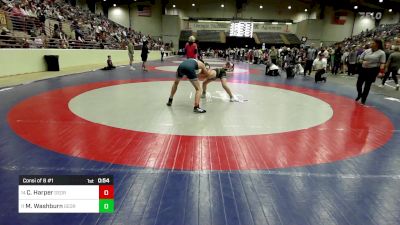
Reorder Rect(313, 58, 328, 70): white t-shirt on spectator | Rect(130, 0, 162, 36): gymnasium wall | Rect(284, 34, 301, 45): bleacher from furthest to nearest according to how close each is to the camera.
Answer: Rect(284, 34, 301, 45): bleacher < Rect(130, 0, 162, 36): gymnasium wall < Rect(313, 58, 328, 70): white t-shirt on spectator

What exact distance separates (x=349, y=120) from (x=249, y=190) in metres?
3.65

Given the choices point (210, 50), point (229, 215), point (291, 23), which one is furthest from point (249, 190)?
point (291, 23)

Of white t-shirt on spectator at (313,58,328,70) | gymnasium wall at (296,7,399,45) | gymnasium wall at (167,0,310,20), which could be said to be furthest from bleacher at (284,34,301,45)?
white t-shirt on spectator at (313,58,328,70)

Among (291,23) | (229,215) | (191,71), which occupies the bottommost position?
(229,215)

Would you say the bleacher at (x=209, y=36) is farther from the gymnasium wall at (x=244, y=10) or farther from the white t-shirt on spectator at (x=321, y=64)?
the white t-shirt on spectator at (x=321, y=64)

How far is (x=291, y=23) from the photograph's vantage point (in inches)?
1626

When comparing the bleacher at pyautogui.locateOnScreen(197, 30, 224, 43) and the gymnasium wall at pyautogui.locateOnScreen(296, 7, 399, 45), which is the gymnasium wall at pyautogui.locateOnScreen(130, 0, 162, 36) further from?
the gymnasium wall at pyautogui.locateOnScreen(296, 7, 399, 45)

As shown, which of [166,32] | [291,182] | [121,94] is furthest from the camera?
[166,32]

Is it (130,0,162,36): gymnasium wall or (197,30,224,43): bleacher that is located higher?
(130,0,162,36): gymnasium wall

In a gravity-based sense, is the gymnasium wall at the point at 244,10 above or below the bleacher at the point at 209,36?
above

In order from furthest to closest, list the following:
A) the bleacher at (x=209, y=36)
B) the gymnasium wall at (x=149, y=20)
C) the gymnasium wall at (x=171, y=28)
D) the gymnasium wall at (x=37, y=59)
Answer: the bleacher at (x=209, y=36)
the gymnasium wall at (x=171, y=28)
the gymnasium wall at (x=149, y=20)
the gymnasium wall at (x=37, y=59)

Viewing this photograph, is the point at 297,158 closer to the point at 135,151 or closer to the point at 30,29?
the point at 135,151
